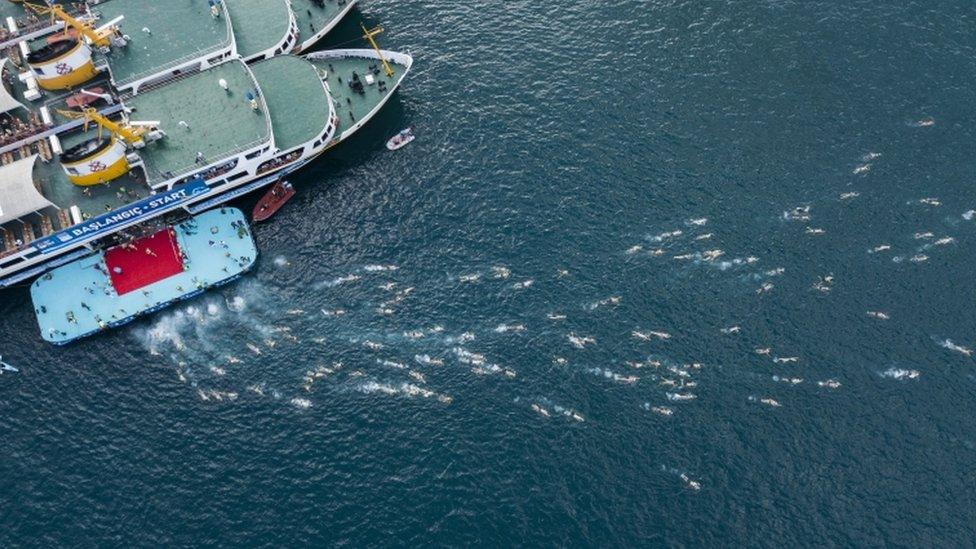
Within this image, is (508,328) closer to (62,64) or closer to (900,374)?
(900,374)

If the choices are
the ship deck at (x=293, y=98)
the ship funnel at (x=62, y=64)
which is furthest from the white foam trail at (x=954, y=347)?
the ship funnel at (x=62, y=64)

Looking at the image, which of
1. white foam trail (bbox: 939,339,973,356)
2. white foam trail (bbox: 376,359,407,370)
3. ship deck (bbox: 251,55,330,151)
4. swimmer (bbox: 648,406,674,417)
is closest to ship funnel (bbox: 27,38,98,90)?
ship deck (bbox: 251,55,330,151)

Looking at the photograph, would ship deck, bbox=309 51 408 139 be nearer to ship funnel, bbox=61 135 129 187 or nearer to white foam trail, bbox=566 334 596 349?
ship funnel, bbox=61 135 129 187

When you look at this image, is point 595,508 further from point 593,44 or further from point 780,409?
point 593,44

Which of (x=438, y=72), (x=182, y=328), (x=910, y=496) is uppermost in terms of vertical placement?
(x=438, y=72)

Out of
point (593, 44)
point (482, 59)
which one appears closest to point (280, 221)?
point (482, 59)

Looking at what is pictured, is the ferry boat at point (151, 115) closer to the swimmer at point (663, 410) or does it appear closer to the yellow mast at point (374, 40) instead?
the yellow mast at point (374, 40)
